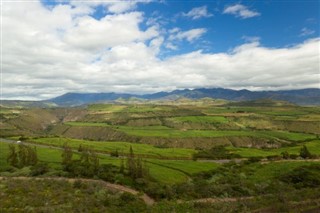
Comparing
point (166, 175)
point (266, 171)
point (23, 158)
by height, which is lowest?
point (266, 171)

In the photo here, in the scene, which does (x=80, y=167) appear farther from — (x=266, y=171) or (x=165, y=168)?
(x=266, y=171)

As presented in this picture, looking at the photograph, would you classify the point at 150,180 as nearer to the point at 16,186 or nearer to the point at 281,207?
the point at 16,186

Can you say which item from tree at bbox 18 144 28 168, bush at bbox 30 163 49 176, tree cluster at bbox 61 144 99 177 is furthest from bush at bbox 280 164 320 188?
tree at bbox 18 144 28 168

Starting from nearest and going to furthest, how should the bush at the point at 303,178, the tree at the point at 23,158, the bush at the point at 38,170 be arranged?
the bush at the point at 303,178 → the bush at the point at 38,170 → the tree at the point at 23,158

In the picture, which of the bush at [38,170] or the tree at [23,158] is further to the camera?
the tree at [23,158]

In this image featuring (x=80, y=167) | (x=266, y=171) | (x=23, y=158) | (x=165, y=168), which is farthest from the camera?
(x=165, y=168)

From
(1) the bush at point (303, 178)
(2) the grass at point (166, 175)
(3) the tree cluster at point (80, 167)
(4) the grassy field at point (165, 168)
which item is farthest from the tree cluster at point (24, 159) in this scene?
(1) the bush at point (303, 178)

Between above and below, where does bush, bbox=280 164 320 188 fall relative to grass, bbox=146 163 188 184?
above

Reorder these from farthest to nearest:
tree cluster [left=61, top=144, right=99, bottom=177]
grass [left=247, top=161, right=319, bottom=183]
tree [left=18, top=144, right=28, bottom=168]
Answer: tree [left=18, top=144, right=28, bottom=168]
grass [left=247, top=161, right=319, bottom=183]
tree cluster [left=61, top=144, right=99, bottom=177]

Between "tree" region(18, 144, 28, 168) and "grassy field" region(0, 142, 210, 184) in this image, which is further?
"tree" region(18, 144, 28, 168)

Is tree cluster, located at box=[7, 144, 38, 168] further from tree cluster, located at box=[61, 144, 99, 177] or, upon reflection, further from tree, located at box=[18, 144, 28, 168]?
tree cluster, located at box=[61, 144, 99, 177]

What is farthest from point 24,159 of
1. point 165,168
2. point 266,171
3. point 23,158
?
point 266,171

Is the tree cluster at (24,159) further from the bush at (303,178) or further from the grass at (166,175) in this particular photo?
the bush at (303,178)

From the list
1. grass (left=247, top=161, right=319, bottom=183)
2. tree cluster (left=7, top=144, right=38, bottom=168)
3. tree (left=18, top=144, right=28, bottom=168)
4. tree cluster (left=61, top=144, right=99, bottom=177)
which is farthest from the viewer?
tree cluster (left=7, top=144, right=38, bottom=168)
